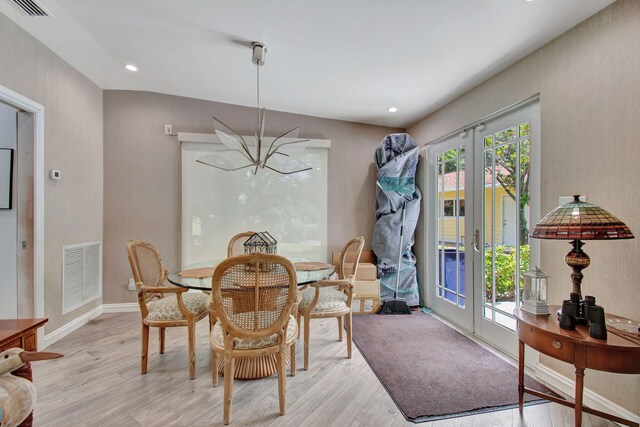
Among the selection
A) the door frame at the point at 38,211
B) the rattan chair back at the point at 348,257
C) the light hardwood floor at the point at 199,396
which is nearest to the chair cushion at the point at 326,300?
the rattan chair back at the point at 348,257

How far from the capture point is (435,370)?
2.24 m

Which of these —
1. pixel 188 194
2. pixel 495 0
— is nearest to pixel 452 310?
pixel 495 0

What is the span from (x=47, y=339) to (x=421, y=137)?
15.3 feet

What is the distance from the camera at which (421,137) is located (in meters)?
3.86

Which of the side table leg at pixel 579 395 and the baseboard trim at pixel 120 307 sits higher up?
the side table leg at pixel 579 395

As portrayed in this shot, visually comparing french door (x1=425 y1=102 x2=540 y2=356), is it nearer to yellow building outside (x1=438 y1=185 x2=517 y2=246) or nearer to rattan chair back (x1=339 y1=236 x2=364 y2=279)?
yellow building outside (x1=438 y1=185 x2=517 y2=246)

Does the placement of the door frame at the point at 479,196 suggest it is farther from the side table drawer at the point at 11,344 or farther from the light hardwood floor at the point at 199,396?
the side table drawer at the point at 11,344

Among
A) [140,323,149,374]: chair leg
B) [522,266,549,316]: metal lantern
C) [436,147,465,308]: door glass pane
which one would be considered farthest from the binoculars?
[140,323,149,374]: chair leg

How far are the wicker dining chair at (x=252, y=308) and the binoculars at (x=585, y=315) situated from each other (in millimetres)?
1456

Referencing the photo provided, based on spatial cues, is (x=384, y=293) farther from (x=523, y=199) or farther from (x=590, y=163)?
(x=590, y=163)

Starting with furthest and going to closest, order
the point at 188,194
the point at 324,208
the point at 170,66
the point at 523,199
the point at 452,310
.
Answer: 1. the point at 324,208
2. the point at 188,194
3. the point at 452,310
4. the point at 170,66
5. the point at 523,199

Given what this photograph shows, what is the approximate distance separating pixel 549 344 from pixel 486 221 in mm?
1483

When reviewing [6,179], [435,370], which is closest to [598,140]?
[435,370]

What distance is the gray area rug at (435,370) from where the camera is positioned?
1838 mm
